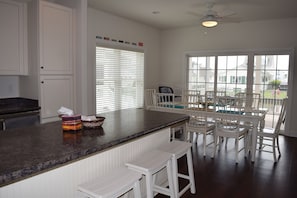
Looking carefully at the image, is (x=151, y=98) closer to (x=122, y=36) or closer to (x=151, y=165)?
(x=122, y=36)

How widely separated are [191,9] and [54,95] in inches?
122

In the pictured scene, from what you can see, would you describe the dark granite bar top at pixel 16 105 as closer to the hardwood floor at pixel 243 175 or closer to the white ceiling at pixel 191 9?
the hardwood floor at pixel 243 175

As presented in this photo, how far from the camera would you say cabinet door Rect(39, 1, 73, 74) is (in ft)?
10.8

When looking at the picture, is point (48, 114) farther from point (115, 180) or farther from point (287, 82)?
point (287, 82)

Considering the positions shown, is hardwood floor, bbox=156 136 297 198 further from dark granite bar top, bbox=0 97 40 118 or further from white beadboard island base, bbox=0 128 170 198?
dark granite bar top, bbox=0 97 40 118

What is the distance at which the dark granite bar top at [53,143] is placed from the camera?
1.13 meters

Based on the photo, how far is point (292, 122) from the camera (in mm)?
5605

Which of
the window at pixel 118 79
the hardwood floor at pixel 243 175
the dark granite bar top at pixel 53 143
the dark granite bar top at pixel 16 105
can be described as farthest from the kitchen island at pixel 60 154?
the window at pixel 118 79

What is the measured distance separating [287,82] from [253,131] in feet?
8.22

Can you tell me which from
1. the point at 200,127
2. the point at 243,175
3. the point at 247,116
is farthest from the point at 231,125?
the point at 243,175

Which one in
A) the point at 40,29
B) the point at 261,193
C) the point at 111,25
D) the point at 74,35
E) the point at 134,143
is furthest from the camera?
the point at 111,25

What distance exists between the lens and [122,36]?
5793mm

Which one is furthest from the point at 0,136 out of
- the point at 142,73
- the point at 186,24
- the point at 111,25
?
the point at 186,24

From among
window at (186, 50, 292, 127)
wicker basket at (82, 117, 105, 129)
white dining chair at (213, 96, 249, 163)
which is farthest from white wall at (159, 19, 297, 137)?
wicker basket at (82, 117, 105, 129)
